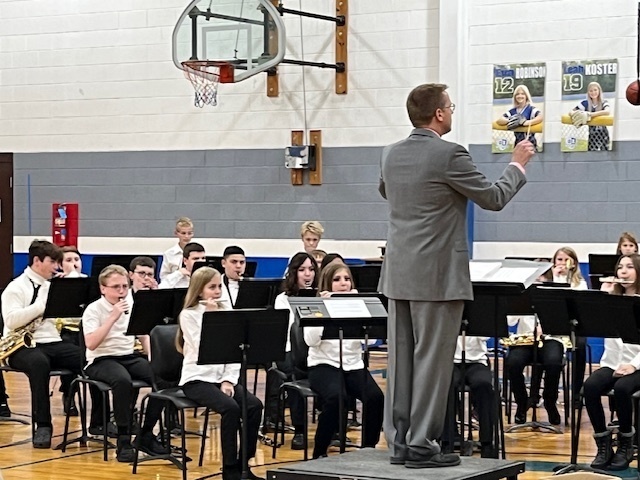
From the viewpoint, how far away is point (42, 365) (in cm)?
822

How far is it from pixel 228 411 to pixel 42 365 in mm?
1962

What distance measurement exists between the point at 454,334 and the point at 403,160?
0.77m

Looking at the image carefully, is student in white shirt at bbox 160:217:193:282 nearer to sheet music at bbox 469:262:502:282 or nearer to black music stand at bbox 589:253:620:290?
black music stand at bbox 589:253:620:290

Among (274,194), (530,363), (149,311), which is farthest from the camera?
(274,194)

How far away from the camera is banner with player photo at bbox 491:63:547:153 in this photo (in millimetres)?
12023

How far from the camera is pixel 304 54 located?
13.2 m

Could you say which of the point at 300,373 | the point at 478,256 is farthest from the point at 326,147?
the point at 300,373

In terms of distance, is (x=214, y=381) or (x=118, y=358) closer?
(x=214, y=381)

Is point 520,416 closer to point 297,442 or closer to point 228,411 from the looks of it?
point 297,442

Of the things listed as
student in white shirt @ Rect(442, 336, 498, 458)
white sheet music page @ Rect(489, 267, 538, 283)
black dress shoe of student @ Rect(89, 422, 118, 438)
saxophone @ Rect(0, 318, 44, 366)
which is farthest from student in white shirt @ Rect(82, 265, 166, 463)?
white sheet music page @ Rect(489, 267, 538, 283)

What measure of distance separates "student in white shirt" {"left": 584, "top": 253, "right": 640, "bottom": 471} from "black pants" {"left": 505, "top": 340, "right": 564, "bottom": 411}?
1111mm

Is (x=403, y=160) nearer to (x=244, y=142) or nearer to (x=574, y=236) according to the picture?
(x=574, y=236)

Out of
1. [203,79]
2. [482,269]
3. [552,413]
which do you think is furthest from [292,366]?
[203,79]

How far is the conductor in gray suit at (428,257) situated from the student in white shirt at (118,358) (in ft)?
9.48
